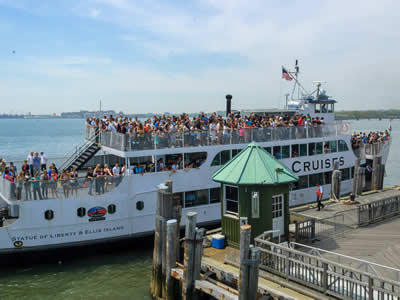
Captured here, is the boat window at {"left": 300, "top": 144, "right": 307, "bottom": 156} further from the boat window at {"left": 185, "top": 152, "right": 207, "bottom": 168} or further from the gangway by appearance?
the gangway

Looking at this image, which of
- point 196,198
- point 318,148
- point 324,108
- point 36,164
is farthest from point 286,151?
point 36,164

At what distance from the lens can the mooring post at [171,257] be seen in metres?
13.1

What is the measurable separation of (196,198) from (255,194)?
7.66 m

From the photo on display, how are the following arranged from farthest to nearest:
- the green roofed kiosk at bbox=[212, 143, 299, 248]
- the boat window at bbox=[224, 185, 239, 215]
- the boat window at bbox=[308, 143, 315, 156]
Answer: the boat window at bbox=[308, 143, 315, 156] → the boat window at bbox=[224, 185, 239, 215] → the green roofed kiosk at bbox=[212, 143, 299, 248]

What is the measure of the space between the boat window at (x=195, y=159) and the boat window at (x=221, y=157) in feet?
1.85

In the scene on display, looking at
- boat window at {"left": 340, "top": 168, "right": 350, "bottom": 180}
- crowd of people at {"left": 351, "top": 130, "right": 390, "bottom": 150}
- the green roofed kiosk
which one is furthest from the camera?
crowd of people at {"left": 351, "top": 130, "right": 390, "bottom": 150}

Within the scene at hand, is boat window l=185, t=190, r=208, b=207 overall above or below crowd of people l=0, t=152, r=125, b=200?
below

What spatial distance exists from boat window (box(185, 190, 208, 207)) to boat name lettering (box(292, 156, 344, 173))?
251 inches

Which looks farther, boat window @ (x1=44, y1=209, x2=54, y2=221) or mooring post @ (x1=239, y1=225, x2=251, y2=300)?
boat window @ (x1=44, y1=209, x2=54, y2=221)

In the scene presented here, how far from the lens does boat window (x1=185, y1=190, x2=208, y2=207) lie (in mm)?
20594

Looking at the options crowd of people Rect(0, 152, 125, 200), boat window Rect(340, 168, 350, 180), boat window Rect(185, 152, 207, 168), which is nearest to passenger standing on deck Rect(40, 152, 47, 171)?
crowd of people Rect(0, 152, 125, 200)

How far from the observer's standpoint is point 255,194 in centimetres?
1352

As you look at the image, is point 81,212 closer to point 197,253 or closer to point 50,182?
point 50,182

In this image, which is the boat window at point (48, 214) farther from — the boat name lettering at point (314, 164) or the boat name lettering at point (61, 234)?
the boat name lettering at point (314, 164)
